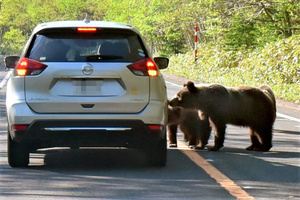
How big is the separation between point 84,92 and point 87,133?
43 cm

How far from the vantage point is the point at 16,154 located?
9828mm

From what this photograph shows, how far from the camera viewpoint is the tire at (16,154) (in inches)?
385

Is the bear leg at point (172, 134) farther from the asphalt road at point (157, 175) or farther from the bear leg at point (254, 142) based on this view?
the bear leg at point (254, 142)

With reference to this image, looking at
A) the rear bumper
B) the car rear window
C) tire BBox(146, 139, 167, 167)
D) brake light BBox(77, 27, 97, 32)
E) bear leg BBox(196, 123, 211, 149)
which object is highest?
brake light BBox(77, 27, 97, 32)

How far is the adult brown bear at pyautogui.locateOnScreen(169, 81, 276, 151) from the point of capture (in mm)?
11531

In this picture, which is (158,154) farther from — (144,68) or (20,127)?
(20,127)

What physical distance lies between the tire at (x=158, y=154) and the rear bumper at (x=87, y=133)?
0.26 meters

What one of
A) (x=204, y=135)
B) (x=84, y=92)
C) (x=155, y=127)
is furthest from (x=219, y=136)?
(x=84, y=92)

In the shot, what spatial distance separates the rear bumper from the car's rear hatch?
130 mm

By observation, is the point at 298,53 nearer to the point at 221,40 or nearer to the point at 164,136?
the point at 221,40

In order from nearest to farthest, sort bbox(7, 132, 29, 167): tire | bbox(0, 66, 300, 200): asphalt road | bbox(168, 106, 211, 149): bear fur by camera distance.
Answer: bbox(0, 66, 300, 200): asphalt road → bbox(7, 132, 29, 167): tire → bbox(168, 106, 211, 149): bear fur

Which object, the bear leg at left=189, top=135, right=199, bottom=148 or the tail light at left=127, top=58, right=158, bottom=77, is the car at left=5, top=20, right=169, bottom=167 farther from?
the bear leg at left=189, top=135, right=199, bottom=148

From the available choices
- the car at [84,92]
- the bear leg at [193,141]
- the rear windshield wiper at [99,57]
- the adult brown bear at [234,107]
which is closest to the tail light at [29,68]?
the car at [84,92]

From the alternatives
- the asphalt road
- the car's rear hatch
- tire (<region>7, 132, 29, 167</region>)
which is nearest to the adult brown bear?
the asphalt road
